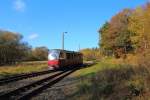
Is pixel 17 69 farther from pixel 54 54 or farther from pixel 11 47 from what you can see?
pixel 11 47

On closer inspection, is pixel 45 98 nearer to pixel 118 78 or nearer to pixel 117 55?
pixel 118 78

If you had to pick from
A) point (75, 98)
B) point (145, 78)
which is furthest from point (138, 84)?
point (75, 98)

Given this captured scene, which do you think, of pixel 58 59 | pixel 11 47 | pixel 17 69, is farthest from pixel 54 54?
pixel 11 47

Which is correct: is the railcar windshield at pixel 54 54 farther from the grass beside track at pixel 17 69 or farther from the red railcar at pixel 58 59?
the grass beside track at pixel 17 69

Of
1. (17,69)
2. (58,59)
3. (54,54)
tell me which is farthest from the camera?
(54,54)

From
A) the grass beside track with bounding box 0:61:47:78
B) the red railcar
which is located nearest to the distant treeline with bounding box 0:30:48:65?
the grass beside track with bounding box 0:61:47:78

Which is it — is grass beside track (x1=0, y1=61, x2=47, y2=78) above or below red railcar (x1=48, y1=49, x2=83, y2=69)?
below

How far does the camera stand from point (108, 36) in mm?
83562

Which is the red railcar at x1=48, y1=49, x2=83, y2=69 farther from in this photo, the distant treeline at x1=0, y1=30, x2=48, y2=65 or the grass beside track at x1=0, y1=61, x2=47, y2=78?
the distant treeline at x1=0, y1=30, x2=48, y2=65

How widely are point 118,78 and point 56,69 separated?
104 ft

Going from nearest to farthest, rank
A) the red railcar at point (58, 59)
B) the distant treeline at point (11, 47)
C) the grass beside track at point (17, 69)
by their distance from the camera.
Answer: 1. the grass beside track at point (17, 69)
2. the red railcar at point (58, 59)
3. the distant treeline at point (11, 47)

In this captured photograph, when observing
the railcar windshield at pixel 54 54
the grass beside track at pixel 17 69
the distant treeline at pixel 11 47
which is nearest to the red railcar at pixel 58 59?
the railcar windshield at pixel 54 54

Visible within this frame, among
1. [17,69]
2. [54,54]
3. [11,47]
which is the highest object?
[11,47]

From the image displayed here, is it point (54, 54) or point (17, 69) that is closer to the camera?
point (17, 69)
